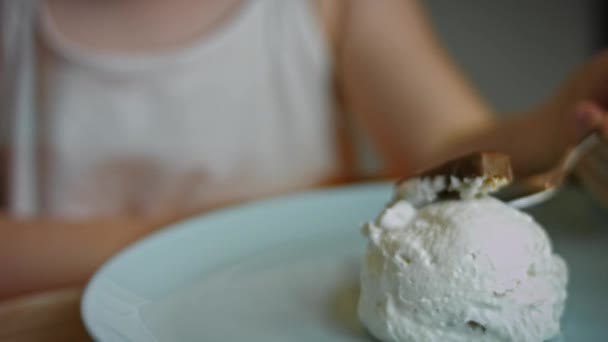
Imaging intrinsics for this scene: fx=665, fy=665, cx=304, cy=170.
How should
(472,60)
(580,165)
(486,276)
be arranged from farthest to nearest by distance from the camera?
(472,60)
(580,165)
(486,276)

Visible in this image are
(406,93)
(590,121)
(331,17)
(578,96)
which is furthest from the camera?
(331,17)

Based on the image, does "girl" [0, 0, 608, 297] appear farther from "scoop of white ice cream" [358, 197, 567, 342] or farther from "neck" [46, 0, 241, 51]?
"scoop of white ice cream" [358, 197, 567, 342]

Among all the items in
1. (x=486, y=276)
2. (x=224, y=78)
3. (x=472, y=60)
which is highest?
(x=486, y=276)

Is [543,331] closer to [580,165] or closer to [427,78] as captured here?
[580,165]

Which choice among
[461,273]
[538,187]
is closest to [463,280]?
[461,273]

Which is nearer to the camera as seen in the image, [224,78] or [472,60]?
[224,78]

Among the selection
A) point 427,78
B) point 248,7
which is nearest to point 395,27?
point 427,78

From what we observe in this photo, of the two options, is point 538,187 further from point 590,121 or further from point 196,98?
point 196,98
